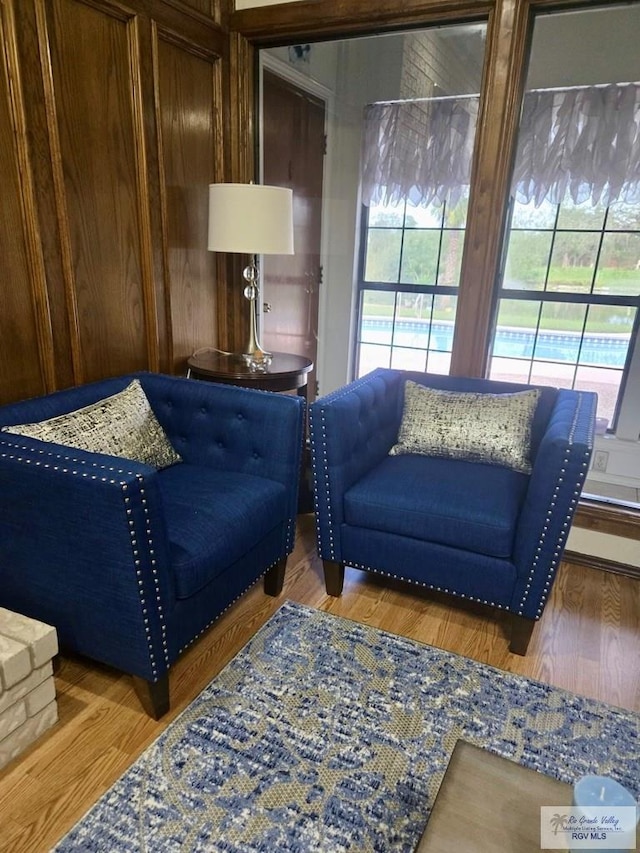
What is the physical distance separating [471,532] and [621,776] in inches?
29.3

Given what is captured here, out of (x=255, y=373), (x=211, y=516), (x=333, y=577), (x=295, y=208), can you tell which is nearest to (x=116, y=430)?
(x=211, y=516)

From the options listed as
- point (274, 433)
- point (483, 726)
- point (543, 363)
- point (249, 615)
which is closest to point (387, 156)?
point (543, 363)

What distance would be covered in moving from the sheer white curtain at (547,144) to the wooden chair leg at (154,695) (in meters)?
2.74

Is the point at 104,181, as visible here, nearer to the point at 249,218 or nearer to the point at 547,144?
the point at 249,218

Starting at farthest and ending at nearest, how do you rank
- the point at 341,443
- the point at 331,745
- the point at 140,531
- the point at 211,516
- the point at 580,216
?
the point at 580,216 → the point at 341,443 → the point at 211,516 → the point at 331,745 → the point at 140,531

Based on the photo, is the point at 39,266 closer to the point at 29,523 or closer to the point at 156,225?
the point at 156,225

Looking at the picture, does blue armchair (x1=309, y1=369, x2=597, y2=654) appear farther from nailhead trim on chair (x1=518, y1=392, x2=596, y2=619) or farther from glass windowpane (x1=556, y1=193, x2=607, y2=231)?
glass windowpane (x1=556, y1=193, x2=607, y2=231)

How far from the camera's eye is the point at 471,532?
1.86 m

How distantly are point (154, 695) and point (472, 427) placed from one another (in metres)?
1.44

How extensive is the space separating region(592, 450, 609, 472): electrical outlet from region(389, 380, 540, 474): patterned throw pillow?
3.99 feet

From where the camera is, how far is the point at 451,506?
1898 mm

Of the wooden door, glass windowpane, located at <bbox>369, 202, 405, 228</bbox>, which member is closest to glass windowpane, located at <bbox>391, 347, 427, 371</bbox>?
the wooden door

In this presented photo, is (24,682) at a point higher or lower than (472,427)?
lower

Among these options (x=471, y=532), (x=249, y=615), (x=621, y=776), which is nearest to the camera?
(x=621, y=776)
